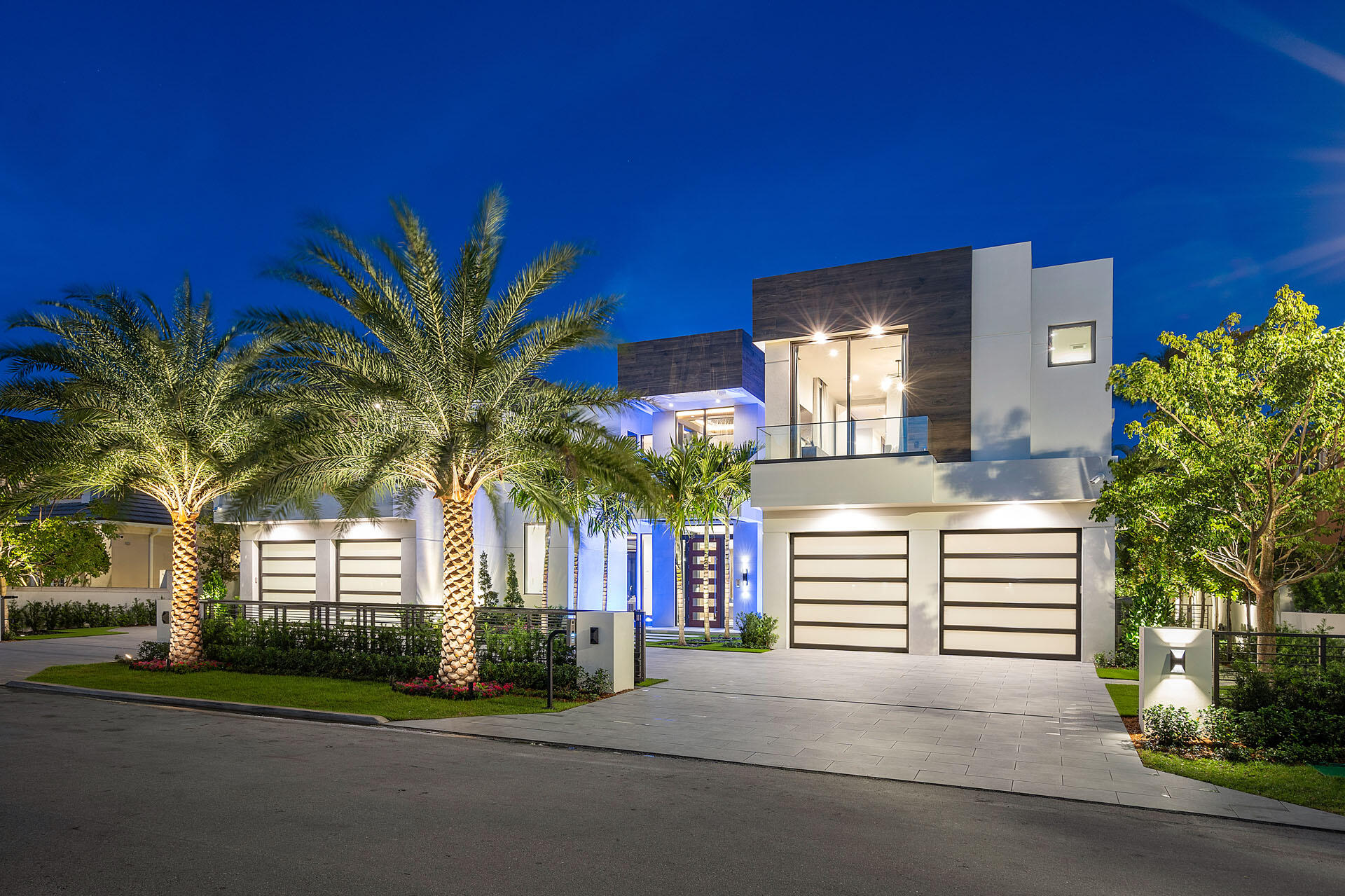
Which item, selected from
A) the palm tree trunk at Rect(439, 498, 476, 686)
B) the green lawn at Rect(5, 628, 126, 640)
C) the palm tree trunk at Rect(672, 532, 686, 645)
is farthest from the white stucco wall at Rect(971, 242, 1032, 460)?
the green lawn at Rect(5, 628, 126, 640)

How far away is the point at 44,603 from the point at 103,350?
1646cm

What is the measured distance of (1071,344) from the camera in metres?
17.5

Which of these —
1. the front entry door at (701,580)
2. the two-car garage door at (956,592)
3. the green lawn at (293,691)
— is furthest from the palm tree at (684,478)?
the green lawn at (293,691)

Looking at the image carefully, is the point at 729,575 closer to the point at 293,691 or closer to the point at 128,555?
the point at 293,691

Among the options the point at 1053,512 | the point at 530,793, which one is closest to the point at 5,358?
the point at 530,793

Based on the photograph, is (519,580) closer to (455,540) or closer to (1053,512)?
Answer: (455,540)

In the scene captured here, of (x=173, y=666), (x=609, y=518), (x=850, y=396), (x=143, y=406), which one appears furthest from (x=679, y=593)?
(x=143, y=406)

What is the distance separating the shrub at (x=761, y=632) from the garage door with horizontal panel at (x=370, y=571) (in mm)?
12114

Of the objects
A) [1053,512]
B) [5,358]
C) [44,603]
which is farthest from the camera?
[44,603]

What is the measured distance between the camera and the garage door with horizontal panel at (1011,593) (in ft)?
56.5

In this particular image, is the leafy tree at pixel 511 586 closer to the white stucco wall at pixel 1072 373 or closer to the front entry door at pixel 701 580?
the front entry door at pixel 701 580

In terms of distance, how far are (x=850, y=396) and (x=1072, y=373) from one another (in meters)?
4.76

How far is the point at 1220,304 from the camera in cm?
9481

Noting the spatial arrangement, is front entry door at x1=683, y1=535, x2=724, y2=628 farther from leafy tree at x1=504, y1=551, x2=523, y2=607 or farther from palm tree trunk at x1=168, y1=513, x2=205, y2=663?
palm tree trunk at x1=168, y1=513, x2=205, y2=663
